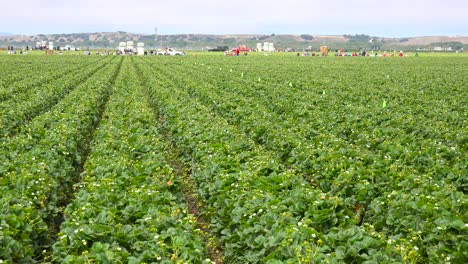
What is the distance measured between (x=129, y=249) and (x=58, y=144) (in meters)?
6.07

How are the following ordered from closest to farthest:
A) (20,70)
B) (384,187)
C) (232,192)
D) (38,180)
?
(232,192)
(38,180)
(384,187)
(20,70)

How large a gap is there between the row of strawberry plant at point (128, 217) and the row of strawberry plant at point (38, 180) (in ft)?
1.68

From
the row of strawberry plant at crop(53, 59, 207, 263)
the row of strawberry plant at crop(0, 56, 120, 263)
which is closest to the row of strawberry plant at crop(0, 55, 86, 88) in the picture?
the row of strawberry plant at crop(0, 56, 120, 263)

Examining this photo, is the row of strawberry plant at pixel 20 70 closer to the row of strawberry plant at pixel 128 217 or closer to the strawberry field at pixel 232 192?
the strawberry field at pixel 232 192

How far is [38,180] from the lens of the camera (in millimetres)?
8664

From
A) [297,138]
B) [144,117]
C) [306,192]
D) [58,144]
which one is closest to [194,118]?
[144,117]

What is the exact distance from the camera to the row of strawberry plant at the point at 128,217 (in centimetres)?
587

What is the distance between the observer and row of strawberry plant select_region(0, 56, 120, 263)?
6.70m

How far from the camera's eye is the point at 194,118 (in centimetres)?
1560

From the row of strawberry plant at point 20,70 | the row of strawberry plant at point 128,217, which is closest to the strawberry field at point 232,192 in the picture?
the row of strawberry plant at point 128,217

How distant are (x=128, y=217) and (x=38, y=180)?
8.04ft

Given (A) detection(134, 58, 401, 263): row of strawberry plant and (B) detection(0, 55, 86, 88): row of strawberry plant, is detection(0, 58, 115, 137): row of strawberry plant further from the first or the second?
(A) detection(134, 58, 401, 263): row of strawberry plant

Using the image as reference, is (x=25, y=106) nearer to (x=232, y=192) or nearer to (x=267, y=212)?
(x=232, y=192)

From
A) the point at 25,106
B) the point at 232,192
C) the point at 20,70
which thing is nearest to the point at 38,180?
the point at 232,192
